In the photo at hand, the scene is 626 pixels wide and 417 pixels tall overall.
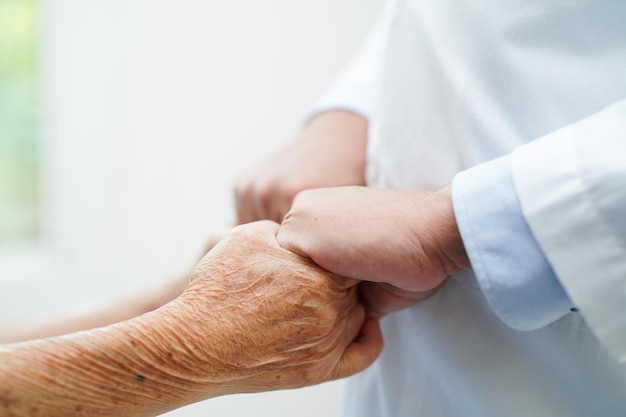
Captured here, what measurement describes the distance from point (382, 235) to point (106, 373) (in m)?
0.25

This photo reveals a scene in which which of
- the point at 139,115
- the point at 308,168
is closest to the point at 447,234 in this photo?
the point at 308,168

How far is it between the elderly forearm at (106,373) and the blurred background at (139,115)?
1271 millimetres

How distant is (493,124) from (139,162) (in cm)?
144

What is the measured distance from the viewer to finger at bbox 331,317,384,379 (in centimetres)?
62

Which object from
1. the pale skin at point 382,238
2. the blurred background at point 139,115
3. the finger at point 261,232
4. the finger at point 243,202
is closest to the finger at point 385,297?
the pale skin at point 382,238

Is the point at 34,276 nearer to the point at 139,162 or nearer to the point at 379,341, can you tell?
the point at 139,162

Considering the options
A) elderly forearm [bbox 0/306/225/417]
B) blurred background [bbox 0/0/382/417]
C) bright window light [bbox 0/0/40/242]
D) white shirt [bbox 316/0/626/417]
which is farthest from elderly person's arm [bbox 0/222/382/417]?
bright window light [bbox 0/0/40/242]

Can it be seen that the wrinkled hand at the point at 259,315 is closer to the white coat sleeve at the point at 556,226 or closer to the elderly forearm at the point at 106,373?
the elderly forearm at the point at 106,373

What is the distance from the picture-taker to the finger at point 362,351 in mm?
620

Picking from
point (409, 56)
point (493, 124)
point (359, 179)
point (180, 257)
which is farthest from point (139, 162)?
point (493, 124)

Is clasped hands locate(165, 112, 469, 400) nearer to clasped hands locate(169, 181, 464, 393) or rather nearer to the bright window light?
clasped hands locate(169, 181, 464, 393)

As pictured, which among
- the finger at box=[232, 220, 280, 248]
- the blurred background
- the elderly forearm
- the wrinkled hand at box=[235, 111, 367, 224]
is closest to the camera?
the elderly forearm

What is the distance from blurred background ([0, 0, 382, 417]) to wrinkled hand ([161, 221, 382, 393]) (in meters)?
1.20

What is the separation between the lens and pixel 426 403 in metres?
0.65
